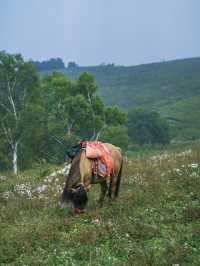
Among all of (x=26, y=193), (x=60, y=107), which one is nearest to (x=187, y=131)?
(x=60, y=107)

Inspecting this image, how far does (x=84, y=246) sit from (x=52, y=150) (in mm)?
57642

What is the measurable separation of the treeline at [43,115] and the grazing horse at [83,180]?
47139 mm

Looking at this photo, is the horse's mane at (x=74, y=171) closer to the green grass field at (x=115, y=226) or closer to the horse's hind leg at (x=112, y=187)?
the green grass field at (x=115, y=226)

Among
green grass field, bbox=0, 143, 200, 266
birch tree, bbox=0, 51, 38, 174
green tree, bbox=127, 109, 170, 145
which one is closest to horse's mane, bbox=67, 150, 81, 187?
green grass field, bbox=0, 143, 200, 266

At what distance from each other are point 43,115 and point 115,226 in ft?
178

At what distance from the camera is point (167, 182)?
1794 centimetres

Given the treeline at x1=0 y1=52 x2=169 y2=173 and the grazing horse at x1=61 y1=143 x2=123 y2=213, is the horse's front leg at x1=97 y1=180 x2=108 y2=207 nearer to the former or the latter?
the grazing horse at x1=61 y1=143 x2=123 y2=213

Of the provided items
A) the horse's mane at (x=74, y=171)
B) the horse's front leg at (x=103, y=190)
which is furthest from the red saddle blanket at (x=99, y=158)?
the horse's front leg at (x=103, y=190)

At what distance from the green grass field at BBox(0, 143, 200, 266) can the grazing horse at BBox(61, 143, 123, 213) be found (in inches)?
14.1

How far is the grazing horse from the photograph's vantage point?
14672 mm

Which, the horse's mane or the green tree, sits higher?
the horse's mane

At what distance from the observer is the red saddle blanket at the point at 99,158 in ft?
50.9

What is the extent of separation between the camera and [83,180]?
15.2 m

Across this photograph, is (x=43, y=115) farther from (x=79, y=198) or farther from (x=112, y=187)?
(x=79, y=198)
